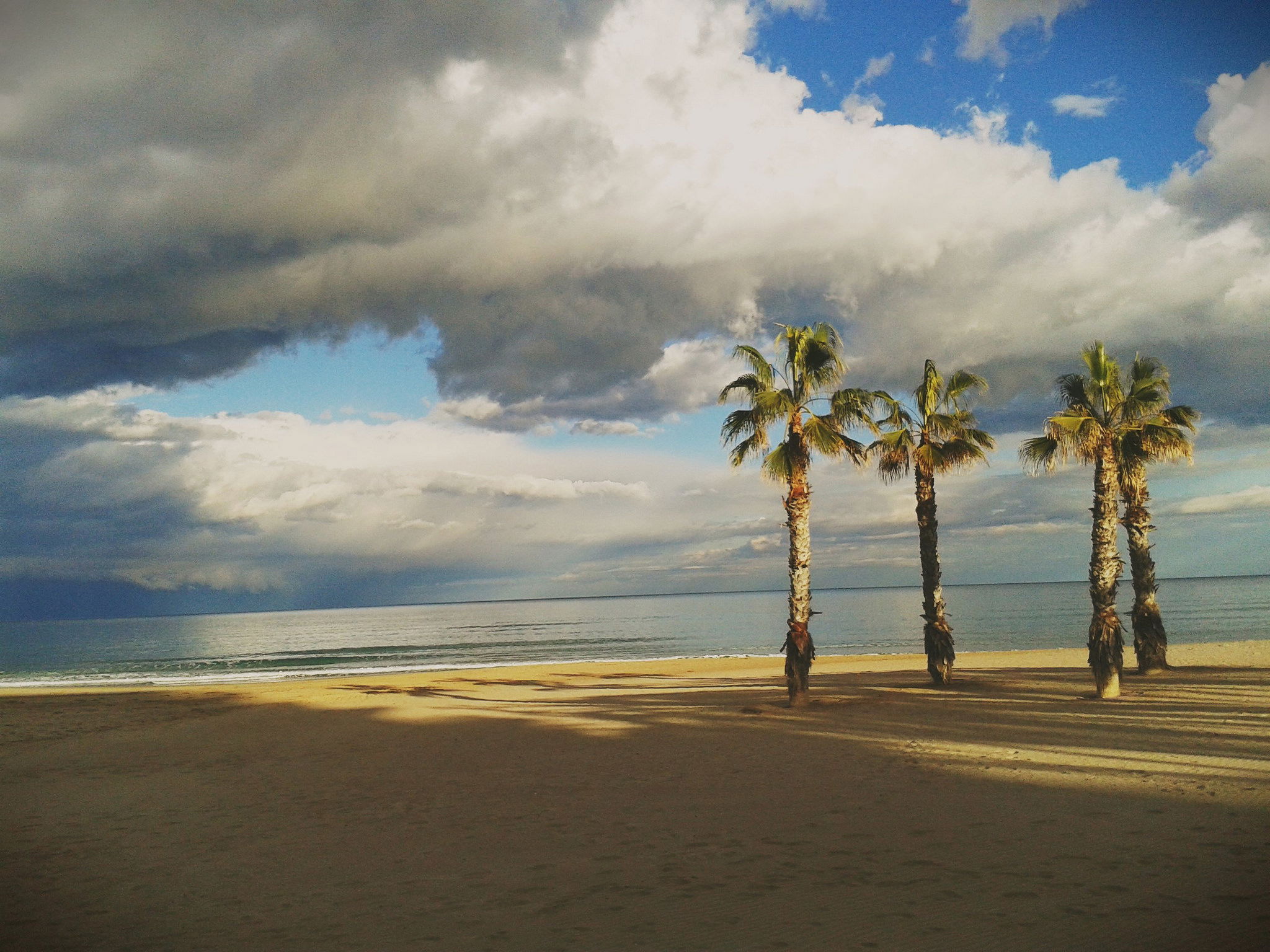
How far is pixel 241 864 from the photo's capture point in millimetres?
9086

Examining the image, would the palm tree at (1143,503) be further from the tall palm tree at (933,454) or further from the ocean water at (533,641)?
the ocean water at (533,641)

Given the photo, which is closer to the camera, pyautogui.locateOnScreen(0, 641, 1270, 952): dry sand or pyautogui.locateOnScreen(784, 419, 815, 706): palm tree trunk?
pyautogui.locateOnScreen(0, 641, 1270, 952): dry sand

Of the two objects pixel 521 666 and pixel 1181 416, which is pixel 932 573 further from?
pixel 521 666

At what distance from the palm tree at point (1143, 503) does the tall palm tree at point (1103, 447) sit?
0.45 metres

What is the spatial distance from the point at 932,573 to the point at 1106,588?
17.4 ft

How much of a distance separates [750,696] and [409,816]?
14.7 m

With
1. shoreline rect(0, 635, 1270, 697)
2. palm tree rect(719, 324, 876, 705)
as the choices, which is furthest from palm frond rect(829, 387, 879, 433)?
shoreline rect(0, 635, 1270, 697)

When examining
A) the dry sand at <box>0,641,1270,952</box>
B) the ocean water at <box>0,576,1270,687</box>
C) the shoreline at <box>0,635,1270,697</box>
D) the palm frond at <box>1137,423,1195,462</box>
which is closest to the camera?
the dry sand at <box>0,641,1270,952</box>

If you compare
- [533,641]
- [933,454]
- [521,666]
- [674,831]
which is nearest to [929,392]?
[933,454]

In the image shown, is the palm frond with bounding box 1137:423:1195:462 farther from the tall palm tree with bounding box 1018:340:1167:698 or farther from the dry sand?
the dry sand

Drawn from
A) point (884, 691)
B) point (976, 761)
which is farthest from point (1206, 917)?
point (884, 691)

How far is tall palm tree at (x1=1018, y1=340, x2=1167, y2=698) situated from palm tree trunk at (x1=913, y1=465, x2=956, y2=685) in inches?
115

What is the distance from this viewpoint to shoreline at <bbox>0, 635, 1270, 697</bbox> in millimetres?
36812

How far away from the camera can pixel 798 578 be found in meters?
19.7
